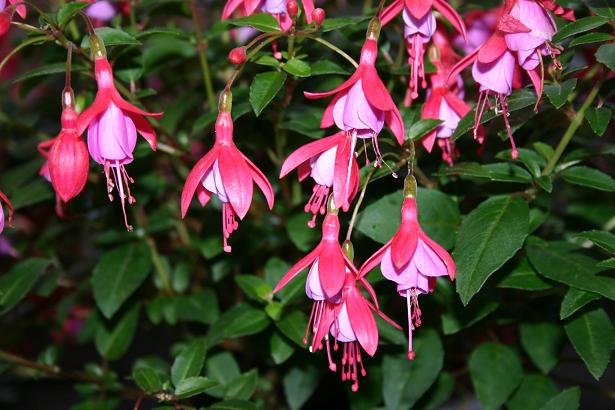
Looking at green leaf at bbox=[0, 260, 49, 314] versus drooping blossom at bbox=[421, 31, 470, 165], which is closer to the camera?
drooping blossom at bbox=[421, 31, 470, 165]

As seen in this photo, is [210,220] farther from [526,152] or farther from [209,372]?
[526,152]

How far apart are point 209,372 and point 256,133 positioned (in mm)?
343

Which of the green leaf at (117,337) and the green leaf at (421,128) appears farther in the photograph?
the green leaf at (117,337)

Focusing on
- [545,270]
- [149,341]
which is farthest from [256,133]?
[149,341]

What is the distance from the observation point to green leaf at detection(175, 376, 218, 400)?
0.77m

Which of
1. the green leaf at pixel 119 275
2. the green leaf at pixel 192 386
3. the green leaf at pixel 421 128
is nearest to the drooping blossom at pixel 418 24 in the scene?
the green leaf at pixel 421 128

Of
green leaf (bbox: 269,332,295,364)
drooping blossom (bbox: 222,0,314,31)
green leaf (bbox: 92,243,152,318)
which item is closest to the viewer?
drooping blossom (bbox: 222,0,314,31)

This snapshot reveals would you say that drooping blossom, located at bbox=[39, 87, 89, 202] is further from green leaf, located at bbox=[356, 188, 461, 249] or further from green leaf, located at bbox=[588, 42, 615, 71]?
green leaf, located at bbox=[588, 42, 615, 71]

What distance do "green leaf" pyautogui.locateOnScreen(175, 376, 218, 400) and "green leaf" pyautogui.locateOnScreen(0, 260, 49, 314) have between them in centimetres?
29

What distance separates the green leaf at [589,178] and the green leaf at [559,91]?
116mm

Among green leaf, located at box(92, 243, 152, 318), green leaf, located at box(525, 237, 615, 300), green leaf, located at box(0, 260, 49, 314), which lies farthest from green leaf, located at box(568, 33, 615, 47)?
green leaf, located at box(0, 260, 49, 314)

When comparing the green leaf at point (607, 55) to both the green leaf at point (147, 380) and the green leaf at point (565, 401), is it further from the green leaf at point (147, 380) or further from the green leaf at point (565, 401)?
the green leaf at point (147, 380)

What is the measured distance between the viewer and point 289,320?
33.5 inches

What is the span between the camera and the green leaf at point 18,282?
0.95 metres
